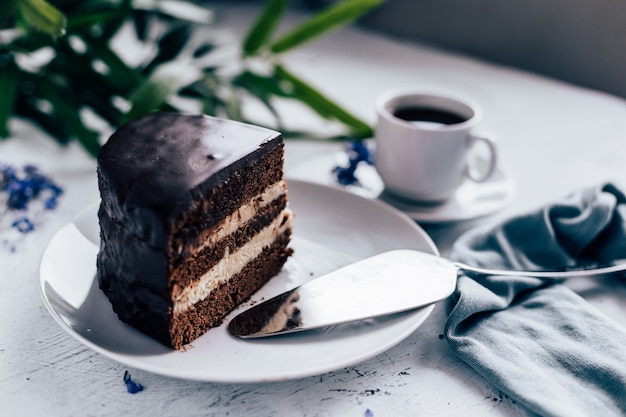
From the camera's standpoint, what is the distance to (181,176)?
3.63 feet

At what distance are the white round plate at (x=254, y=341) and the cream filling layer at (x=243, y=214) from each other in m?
0.16

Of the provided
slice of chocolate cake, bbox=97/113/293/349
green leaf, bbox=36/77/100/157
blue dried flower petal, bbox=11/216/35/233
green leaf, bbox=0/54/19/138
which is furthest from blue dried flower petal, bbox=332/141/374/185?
green leaf, bbox=0/54/19/138

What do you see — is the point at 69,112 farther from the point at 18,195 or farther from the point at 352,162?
the point at 352,162

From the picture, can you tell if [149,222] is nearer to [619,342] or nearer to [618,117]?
[619,342]

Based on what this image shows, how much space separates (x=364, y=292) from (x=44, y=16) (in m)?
1.00

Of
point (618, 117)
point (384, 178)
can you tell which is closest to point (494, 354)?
point (384, 178)

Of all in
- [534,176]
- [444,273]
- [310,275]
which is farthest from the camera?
[534,176]

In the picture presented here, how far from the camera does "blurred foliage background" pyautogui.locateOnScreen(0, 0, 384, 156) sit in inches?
68.2

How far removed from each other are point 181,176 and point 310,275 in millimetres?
399

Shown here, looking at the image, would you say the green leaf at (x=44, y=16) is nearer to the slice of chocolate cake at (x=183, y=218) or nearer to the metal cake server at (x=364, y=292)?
the slice of chocolate cake at (x=183, y=218)

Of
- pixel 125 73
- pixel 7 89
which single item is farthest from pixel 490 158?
pixel 7 89

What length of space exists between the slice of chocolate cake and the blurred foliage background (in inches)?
17.9

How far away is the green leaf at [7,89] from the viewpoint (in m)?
1.73

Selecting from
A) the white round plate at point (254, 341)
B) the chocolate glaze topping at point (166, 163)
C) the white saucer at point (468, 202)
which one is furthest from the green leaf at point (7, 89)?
the white saucer at point (468, 202)
